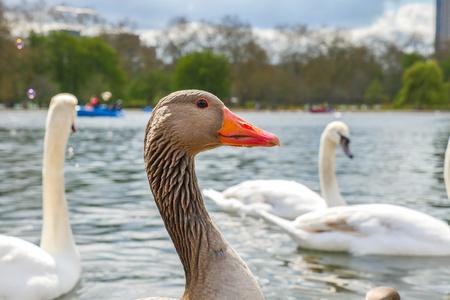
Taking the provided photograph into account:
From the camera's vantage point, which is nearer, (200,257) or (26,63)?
(200,257)

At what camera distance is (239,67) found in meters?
70.2

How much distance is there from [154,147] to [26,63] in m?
50.4

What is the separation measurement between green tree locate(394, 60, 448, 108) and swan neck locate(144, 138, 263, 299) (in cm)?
6829

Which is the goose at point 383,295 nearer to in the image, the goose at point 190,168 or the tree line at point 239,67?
the goose at point 190,168

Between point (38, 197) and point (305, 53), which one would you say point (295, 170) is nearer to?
→ point (38, 197)

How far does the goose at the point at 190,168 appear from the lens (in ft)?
7.14

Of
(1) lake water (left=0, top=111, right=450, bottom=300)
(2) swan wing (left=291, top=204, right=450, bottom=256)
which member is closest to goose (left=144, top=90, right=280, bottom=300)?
(1) lake water (left=0, top=111, right=450, bottom=300)

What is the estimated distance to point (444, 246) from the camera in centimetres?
488

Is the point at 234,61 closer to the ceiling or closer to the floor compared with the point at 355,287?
closer to the ceiling

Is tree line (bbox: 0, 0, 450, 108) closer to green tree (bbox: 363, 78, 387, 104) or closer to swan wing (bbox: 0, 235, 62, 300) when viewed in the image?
green tree (bbox: 363, 78, 387, 104)

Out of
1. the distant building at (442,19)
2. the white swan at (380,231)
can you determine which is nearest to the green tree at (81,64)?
the white swan at (380,231)

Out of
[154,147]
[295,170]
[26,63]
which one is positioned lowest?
[295,170]

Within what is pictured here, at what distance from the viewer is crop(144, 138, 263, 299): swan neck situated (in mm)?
2156

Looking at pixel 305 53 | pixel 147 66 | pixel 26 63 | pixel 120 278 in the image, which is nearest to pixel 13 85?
pixel 26 63
